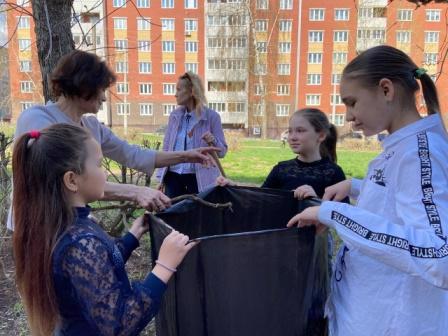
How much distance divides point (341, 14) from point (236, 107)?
39.1 feet

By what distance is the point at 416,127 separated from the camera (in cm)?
120

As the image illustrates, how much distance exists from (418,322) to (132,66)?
120 feet

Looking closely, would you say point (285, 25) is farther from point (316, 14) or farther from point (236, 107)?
point (236, 107)

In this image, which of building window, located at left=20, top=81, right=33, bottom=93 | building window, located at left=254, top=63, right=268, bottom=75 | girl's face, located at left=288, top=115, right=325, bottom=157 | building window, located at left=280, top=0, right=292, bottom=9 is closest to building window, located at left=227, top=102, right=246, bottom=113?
building window, located at left=254, top=63, right=268, bottom=75

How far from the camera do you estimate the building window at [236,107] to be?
3544cm

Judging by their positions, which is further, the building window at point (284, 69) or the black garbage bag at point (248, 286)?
the building window at point (284, 69)

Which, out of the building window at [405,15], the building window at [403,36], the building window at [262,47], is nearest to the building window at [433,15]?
the building window at [405,15]

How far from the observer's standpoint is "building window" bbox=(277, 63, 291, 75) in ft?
116

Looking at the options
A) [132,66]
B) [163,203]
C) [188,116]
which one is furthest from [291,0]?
[163,203]

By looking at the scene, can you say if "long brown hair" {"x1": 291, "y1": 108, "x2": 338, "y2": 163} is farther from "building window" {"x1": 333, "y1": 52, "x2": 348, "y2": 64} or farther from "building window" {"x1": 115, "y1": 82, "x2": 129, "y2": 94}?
"building window" {"x1": 333, "y1": 52, "x2": 348, "y2": 64}

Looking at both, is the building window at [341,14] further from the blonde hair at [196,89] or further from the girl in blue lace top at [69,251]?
the girl in blue lace top at [69,251]

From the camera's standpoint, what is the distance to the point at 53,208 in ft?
3.89

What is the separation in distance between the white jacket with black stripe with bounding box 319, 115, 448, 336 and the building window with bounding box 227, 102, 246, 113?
1357 inches

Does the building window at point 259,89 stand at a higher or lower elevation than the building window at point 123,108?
higher
